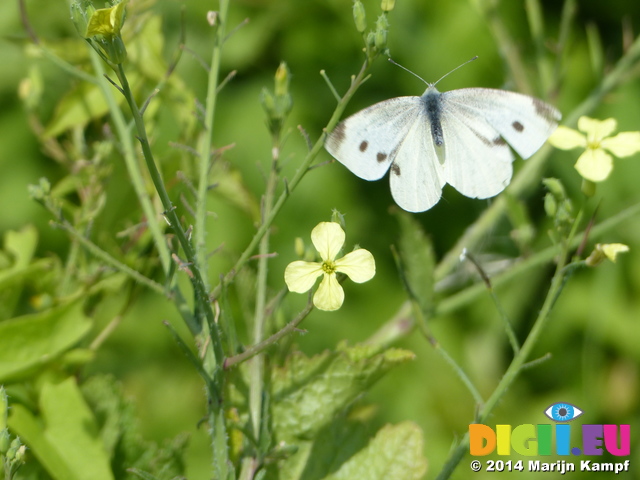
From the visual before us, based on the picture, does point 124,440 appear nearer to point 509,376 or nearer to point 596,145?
point 509,376

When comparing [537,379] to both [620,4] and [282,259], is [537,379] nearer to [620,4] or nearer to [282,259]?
[282,259]

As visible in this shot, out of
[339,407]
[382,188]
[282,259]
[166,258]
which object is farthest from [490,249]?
[166,258]

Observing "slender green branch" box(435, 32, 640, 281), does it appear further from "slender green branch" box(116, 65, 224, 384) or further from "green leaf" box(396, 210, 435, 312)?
"slender green branch" box(116, 65, 224, 384)

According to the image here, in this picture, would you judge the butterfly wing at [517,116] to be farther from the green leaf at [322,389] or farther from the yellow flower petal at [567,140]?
the green leaf at [322,389]

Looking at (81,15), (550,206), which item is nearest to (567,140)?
(550,206)

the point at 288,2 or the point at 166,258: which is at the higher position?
the point at 288,2

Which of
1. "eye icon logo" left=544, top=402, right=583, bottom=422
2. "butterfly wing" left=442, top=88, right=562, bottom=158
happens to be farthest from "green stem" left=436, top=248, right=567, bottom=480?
"eye icon logo" left=544, top=402, right=583, bottom=422
